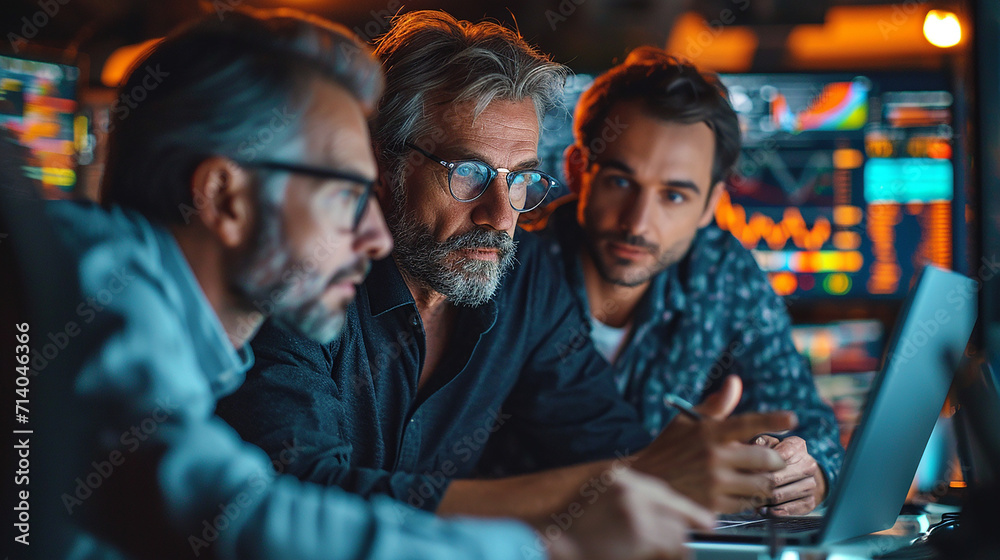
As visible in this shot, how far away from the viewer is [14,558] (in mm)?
777

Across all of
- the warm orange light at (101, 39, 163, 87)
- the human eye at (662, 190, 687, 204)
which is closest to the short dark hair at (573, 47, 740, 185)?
the human eye at (662, 190, 687, 204)

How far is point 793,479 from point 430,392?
0.69 m

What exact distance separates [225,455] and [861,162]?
9.31ft

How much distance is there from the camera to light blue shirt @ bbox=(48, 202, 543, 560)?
69 cm

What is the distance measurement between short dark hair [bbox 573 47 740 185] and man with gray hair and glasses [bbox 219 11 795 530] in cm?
35

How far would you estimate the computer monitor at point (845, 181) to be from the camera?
2914 millimetres

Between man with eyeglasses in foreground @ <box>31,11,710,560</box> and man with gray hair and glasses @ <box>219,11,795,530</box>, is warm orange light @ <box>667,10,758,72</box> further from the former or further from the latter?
man with eyeglasses in foreground @ <box>31,11,710,560</box>

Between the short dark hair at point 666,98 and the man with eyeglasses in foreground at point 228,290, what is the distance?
3.50 ft

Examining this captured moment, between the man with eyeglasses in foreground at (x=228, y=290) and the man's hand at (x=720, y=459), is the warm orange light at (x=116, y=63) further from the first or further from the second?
the man's hand at (x=720, y=459)

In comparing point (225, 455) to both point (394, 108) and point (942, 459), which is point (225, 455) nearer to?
point (394, 108)
